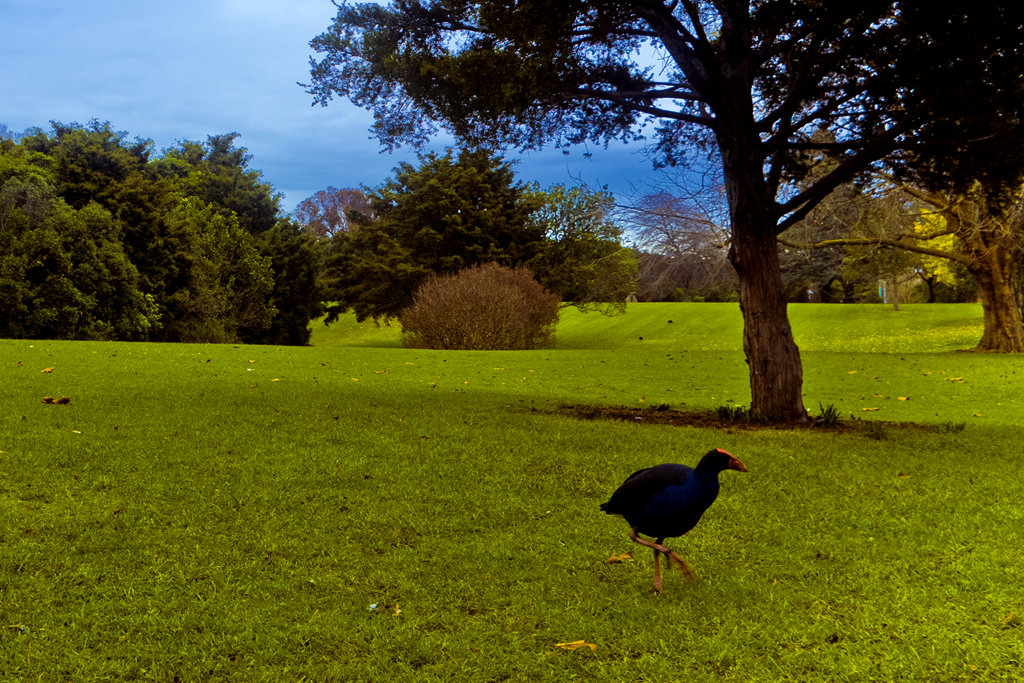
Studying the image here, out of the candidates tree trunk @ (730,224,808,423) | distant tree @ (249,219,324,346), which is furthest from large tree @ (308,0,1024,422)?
distant tree @ (249,219,324,346)

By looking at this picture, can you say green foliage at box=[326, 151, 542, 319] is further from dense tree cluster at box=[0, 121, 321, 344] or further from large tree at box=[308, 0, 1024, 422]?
large tree at box=[308, 0, 1024, 422]

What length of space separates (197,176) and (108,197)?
8.28m

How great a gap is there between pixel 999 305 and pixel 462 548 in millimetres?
25302

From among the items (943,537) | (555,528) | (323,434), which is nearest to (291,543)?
(555,528)

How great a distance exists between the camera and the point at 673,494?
3686 millimetres

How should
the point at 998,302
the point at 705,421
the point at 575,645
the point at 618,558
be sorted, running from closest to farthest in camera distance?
1. the point at 575,645
2. the point at 618,558
3. the point at 705,421
4. the point at 998,302

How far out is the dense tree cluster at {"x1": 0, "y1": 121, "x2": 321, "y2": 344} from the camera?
98.8 feet

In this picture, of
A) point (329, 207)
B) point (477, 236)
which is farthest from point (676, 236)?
point (329, 207)

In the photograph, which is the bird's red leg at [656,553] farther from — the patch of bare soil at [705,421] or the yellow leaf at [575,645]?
the patch of bare soil at [705,421]

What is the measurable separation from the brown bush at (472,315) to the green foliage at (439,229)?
11814 mm

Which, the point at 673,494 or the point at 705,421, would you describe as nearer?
the point at 673,494

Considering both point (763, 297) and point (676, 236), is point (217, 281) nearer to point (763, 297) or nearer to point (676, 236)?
point (676, 236)

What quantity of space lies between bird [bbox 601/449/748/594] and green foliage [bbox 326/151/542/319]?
35789 mm

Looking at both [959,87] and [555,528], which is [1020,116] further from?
[555,528]
